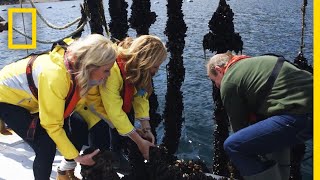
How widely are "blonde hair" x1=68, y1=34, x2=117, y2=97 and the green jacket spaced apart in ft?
2.62

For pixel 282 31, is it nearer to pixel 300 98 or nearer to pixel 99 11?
pixel 99 11

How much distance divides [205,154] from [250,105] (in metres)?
5.47

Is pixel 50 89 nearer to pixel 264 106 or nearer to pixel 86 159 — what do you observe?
pixel 86 159

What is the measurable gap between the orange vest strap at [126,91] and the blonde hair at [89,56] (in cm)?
37

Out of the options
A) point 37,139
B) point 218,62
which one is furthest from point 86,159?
point 218,62

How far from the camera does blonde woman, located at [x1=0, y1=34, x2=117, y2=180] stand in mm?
2758

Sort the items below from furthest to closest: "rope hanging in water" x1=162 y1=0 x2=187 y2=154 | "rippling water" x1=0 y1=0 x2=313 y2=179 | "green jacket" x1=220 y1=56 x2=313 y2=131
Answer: "rippling water" x1=0 y1=0 x2=313 y2=179 → "rope hanging in water" x1=162 y1=0 x2=187 y2=154 → "green jacket" x1=220 y1=56 x2=313 y2=131

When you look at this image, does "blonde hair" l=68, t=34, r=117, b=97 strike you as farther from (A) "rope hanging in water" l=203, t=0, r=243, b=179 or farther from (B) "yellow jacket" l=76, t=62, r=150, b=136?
(A) "rope hanging in water" l=203, t=0, r=243, b=179

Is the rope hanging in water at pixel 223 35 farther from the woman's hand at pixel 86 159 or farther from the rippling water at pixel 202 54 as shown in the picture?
the rippling water at pixel 202 54

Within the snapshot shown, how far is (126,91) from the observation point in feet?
10.7

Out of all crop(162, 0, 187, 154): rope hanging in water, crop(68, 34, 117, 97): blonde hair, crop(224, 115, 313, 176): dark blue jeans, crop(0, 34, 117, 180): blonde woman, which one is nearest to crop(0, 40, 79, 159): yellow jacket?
crop(0, 34, 117, 180): blonde woman

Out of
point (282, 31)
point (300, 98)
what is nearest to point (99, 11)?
point (300, 98)

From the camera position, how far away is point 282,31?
24641 millimetres

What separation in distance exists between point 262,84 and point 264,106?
0.55 ft
